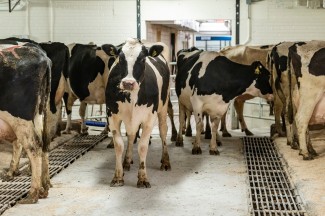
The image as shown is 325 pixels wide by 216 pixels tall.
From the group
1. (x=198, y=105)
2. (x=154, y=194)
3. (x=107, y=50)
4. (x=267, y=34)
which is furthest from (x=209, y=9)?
(x=154, y=194)

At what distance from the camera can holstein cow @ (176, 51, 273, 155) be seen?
7.90m

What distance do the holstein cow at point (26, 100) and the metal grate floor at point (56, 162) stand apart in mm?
246

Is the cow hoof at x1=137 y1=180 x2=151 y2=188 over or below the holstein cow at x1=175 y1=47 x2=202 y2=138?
below

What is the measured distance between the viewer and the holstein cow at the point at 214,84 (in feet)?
25.9

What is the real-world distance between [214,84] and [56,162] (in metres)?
2.70

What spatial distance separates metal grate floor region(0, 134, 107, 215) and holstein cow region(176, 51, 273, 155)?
1846 mm

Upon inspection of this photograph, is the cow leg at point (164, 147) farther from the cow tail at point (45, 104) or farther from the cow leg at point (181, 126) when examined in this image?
the cow tail at point (45, 104)

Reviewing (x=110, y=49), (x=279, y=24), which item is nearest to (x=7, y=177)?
(x=110, y=49)

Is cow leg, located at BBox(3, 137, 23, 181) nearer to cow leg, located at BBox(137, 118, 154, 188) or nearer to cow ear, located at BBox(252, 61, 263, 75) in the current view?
cow leg, located at BBox(137, 118, 154, 188)

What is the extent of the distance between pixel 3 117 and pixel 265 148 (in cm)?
474

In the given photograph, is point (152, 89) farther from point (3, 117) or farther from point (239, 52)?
point (239, 52)

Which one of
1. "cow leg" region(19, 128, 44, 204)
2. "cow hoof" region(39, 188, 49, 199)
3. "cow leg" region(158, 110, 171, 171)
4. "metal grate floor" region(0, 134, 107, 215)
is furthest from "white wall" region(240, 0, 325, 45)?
"cow leg" region(19, 128, 44, 204)

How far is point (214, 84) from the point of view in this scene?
791 cm

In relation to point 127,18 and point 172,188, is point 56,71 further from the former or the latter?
point 127,18
